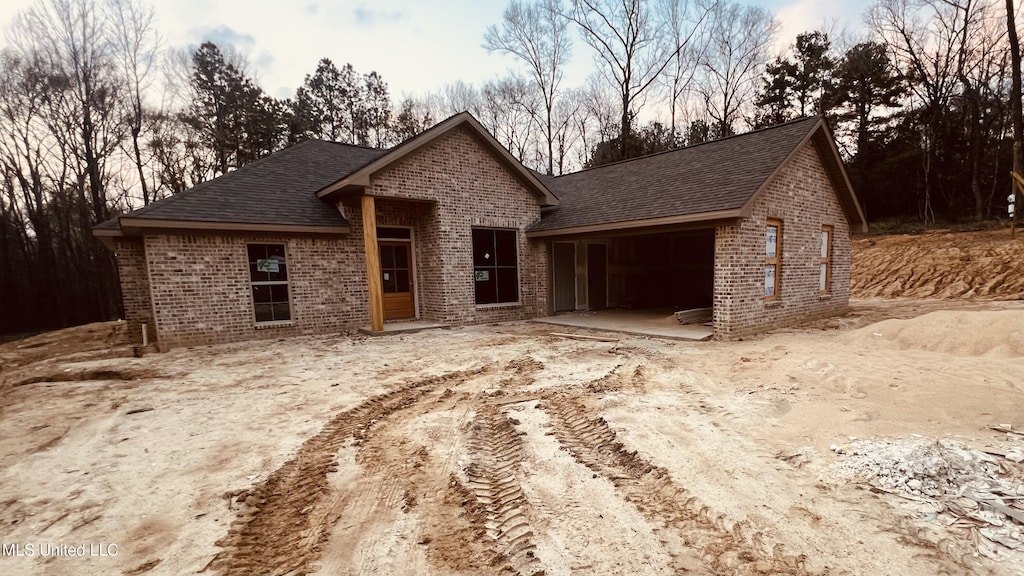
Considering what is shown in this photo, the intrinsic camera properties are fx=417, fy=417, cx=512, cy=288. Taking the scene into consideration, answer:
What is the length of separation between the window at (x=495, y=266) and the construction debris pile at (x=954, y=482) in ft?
30.0

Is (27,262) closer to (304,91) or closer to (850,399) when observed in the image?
(304,91)

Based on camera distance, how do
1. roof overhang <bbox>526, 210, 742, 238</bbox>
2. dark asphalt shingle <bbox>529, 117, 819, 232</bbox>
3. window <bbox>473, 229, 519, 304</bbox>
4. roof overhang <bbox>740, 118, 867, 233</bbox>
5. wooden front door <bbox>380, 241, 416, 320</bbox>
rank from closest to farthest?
roof overhang <bbox>526, 210, 742, 238</bbox>, dark asphalt shingle <bbox>529, 117, 819, 232</bbox>, roof overhang <bbox>740, 118, 867, 233</bbox>, wooden front door <bbox>380, 241, 416, 320</bbox>, window <bbox>473, 229, 519, 304</bbox>

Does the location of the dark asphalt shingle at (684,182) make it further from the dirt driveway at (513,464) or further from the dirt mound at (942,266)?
the dirt mound at (942,266)

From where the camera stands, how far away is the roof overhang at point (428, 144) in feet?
31.0

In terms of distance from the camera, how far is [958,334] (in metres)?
6.30

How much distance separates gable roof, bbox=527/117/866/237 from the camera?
879 centimetres

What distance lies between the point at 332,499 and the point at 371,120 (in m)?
29.3

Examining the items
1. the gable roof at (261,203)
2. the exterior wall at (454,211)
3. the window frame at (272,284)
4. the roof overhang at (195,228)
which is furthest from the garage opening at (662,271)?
the window frame at (272,284)

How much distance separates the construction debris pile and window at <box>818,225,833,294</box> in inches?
355

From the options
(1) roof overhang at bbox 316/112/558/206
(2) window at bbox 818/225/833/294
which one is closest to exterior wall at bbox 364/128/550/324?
(1) roof overhang at bbox 316/112/558/206

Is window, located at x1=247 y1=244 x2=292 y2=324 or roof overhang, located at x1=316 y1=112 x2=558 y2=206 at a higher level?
roof overhang, located at x1=316 y1=112 x2=558 y2=206

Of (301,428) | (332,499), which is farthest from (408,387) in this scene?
(332,499)

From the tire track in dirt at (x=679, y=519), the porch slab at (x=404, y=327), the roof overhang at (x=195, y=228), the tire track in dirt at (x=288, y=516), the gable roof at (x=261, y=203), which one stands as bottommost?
the tire track in dirt at (x=679, y=519)

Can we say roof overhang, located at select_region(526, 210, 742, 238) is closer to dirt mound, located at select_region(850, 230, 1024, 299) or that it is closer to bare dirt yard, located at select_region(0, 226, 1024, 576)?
bare dirt yard, located at select_region(0, 226, 1024, 576)
